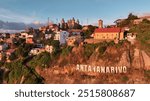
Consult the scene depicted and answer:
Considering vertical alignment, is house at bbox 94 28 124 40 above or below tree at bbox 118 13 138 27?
below

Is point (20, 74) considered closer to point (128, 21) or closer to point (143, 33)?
point (143, 33)

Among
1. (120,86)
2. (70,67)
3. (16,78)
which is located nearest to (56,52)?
(70,67)

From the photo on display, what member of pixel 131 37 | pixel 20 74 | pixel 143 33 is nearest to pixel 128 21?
pixel 143 33

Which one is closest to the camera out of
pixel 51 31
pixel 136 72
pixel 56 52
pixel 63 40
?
pixel 136 72

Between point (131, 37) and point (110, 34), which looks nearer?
point (131, 37)

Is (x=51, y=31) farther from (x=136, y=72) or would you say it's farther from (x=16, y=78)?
(x=136, y=72)

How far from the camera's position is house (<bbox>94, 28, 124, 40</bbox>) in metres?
12.6

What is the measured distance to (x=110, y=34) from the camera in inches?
503

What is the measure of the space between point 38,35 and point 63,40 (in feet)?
12.8

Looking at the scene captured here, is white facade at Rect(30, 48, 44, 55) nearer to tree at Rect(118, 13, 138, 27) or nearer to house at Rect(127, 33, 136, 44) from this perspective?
house at Rect(127, 33, 136, 44)

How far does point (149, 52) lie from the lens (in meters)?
11.0

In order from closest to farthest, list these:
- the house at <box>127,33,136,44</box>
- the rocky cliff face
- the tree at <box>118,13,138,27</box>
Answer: the rocky cliff face
the house at <box>127,33,136,44</box>
the tree at <box>118,13,138,27</box>

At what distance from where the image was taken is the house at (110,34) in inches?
495

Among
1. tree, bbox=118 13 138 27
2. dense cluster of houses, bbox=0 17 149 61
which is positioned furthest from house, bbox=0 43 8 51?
tree, bbox=118 13 138 27
